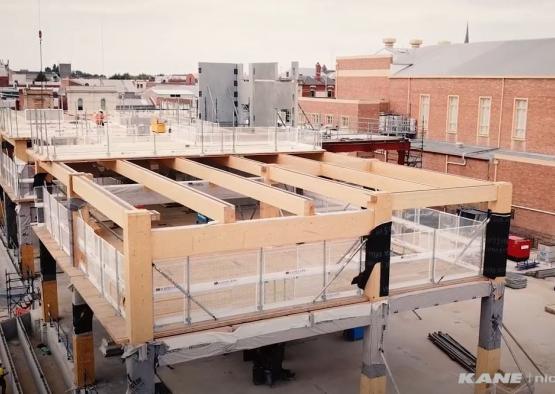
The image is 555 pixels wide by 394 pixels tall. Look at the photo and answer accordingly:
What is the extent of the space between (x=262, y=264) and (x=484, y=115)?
107ft

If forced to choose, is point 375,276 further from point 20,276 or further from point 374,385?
point 20,276

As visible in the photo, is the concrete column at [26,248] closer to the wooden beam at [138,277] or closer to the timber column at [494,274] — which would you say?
the wooden beam at [138,277]

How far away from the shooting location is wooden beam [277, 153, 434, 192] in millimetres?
17158

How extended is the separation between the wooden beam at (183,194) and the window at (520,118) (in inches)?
1063

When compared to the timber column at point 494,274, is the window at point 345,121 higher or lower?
higher

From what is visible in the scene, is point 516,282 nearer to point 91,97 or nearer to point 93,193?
point 93,193

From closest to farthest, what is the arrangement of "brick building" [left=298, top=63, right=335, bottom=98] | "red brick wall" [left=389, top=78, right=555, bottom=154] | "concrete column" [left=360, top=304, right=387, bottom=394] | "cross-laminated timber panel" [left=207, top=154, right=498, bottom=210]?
"concrete column" [left=360, top=304, right=387, bottom=394]
"cross-laminated timber panel" [left=207, top=154, right=498, bottom=210]
"red brick wall" [left=389, top=78, right=555, bottom=154]
"brick building" [left=298, top=63, right=335, bottom=98]

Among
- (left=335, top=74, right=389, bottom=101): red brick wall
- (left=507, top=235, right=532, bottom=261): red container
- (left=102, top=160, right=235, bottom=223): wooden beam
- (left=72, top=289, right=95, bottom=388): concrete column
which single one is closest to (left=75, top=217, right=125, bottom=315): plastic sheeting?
(left=102, top=160, right=235, bottom=223): wooden beam

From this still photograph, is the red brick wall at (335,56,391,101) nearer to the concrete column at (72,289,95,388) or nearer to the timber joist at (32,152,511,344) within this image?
the timber joist at (32,152,511,344)

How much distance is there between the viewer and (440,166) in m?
40.9

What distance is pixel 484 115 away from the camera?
41.6 meters

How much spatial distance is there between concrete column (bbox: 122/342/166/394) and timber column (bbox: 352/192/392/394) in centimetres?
467

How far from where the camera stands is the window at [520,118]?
38.6 m

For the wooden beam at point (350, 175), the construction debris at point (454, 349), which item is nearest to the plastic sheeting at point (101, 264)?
the wooden beam at point (350, 175)
